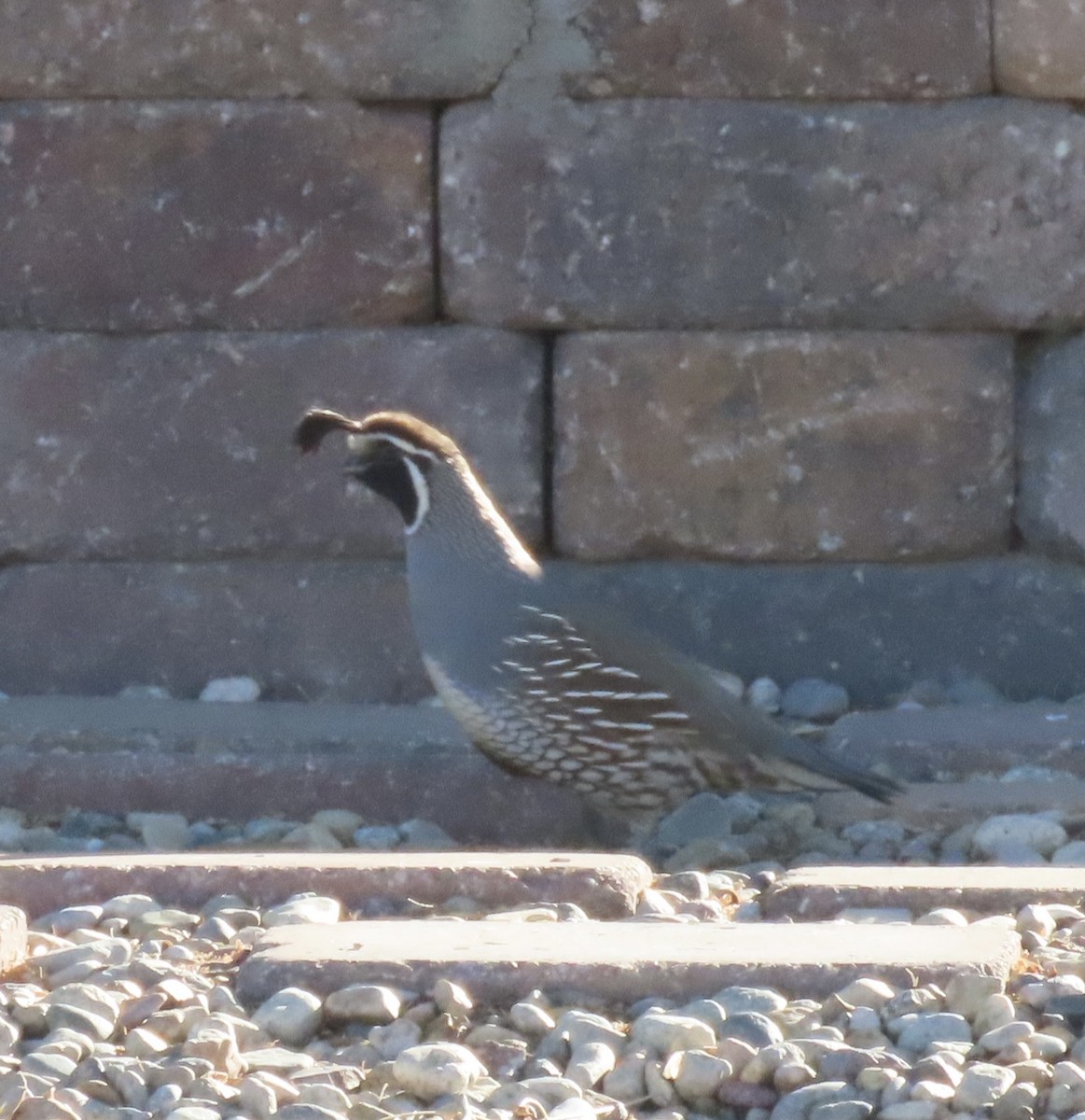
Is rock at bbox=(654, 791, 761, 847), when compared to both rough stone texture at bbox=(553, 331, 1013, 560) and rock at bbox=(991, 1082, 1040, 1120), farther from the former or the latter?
rock at bbox=(991, 1082, 1040, 1120)

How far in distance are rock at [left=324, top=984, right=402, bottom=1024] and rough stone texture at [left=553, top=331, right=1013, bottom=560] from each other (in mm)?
2577

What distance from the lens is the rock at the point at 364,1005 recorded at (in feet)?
9.91

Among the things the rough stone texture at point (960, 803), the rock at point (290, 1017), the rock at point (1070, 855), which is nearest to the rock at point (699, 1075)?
the rock at point (290, 1017)

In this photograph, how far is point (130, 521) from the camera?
556 centimetres

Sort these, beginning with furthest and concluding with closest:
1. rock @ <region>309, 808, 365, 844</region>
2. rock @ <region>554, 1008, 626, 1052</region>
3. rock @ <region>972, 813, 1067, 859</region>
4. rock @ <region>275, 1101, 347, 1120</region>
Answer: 1. rock @ <region>309, 808, 365, 844</region>
2. rock @ <region>972, 813, 1067, 859</region>
3. rock @ <region>554, 1008, 626, 1052</region>
4. rock @ <region>275, 1101, 347, 1120</region>

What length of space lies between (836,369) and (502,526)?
3.37 feet

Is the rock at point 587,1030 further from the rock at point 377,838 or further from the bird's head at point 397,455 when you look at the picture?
the bird's head at point 397,455

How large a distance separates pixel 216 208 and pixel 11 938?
8.28ft

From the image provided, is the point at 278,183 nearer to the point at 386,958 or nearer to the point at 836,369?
the point at 836,369

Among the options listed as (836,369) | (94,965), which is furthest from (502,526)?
(94,965)

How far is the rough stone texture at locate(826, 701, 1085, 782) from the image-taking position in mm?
4957

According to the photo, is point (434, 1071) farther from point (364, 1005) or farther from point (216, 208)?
point (216, 208)

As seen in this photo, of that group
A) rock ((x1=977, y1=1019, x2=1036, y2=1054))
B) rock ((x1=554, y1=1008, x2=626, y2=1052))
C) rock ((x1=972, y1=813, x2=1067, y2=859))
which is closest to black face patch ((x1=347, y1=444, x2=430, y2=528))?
rock ((x1=972, y1=813, x2=1067, y2=859))

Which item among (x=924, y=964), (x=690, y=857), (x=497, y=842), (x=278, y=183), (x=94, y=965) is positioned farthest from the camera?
(x=278, y=183)
